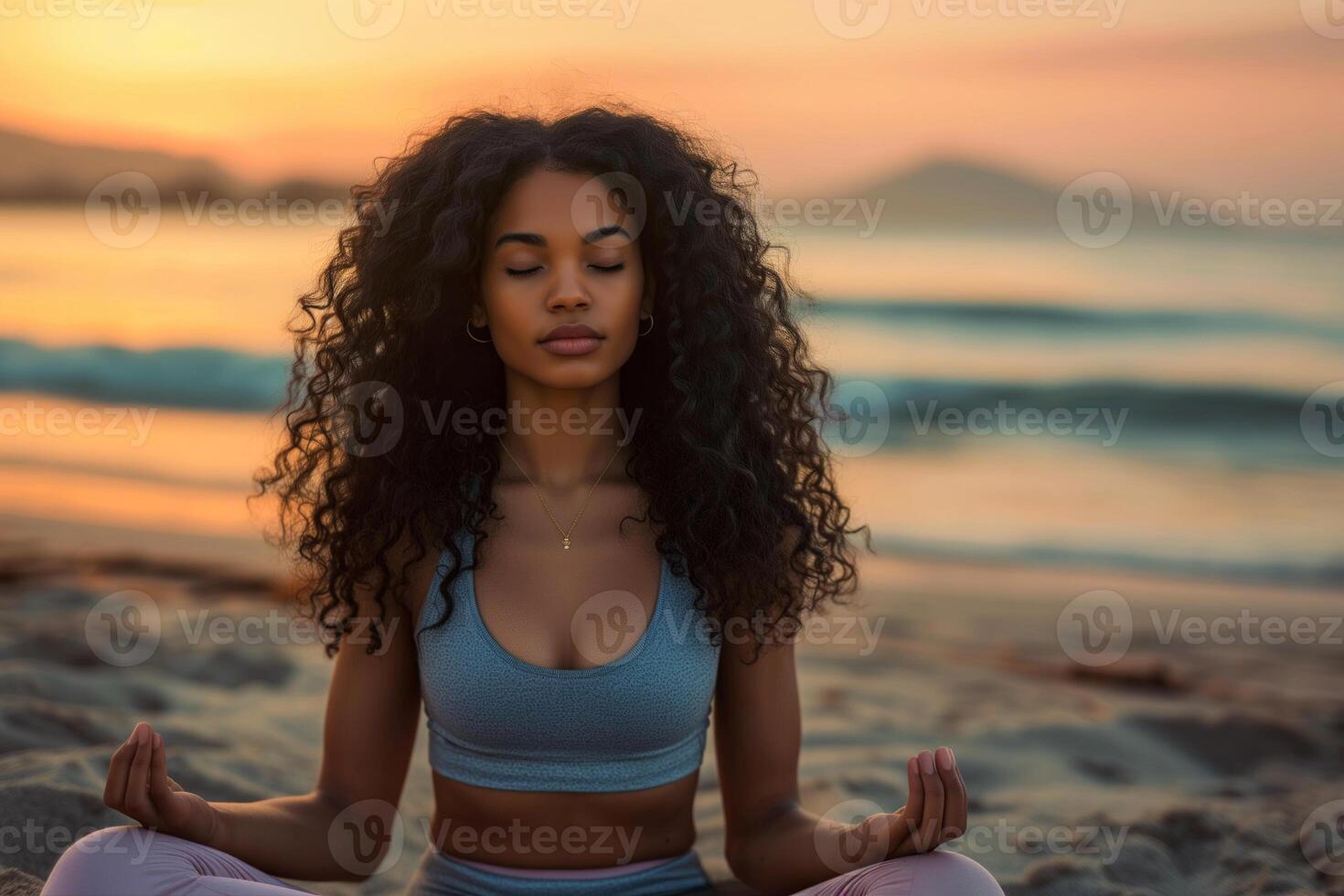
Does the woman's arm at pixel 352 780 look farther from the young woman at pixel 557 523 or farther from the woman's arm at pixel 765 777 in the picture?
the woman's arm at pixel 765 777

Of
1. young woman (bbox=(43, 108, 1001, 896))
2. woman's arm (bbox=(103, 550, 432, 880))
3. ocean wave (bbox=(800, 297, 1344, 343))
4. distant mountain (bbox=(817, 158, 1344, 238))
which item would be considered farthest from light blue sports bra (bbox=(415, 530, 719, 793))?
distant mountain (bbox=(817, 158, 1344, 238))

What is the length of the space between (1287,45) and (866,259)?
16.1 ft

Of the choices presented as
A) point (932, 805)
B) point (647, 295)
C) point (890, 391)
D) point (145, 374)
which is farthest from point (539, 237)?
point (145, 374)

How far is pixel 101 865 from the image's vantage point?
2.31 meters

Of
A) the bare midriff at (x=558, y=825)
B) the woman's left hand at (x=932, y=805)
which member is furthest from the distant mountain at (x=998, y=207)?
the woman's left hand at (x=932, y=805)

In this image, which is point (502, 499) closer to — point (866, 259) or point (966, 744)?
point (966, 744)

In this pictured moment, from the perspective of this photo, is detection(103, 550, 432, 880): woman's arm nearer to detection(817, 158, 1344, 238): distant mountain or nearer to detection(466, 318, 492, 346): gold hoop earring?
detection(466, 318, 492, 346): gold hoop earring

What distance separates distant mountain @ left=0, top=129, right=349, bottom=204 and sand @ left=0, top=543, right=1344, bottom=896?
7.14 m

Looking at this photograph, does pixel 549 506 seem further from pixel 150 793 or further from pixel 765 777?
pixel 150 793

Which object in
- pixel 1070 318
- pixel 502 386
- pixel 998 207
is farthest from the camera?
pixel 998 207

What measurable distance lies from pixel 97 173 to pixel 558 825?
1364 centimetres

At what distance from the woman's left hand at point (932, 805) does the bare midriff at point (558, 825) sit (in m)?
0.59

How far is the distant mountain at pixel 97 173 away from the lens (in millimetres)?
13422

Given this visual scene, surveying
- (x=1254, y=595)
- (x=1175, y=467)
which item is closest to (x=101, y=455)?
(x=1254, y=595)
